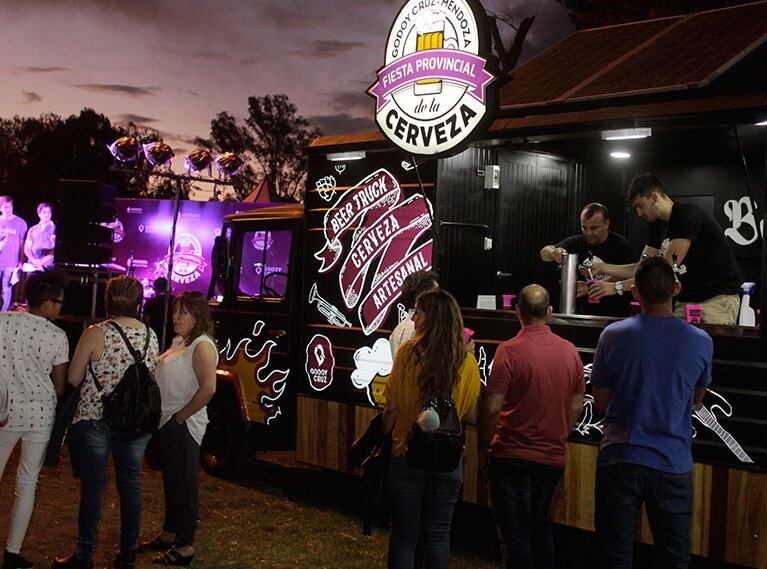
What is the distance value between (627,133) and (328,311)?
118 inches

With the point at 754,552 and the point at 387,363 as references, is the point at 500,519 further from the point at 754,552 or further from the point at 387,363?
the point at 387,363

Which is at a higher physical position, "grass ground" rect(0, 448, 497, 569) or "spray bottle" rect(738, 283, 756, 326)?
"spray bottle" rect(738, 283, 756, 326)

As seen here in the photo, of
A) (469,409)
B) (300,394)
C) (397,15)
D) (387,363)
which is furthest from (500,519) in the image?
(397,15)

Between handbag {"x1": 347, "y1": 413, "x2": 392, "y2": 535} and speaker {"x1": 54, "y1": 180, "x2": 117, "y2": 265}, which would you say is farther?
speaker {"x1": 54, "y1": 180, "x2": 117, "y2": 265}

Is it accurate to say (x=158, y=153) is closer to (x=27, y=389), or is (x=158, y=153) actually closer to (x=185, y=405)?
(x=185, y=405)

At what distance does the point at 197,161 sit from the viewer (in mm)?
15484

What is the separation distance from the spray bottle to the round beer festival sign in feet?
9.93

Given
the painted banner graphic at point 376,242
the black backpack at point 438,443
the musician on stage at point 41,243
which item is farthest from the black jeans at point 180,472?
the musician on stage at point 41,243

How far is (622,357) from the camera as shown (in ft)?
13.5

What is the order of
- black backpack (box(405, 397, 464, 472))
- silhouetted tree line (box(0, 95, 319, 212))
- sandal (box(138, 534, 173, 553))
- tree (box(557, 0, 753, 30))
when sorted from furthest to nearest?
silhouetted tree line (box(0, 95, 319, 212)), tree (box(557, 0, 753, 30)), sandal (box(138, 534, 173, 553)), black backpack (box(405, 397, 464, 472))

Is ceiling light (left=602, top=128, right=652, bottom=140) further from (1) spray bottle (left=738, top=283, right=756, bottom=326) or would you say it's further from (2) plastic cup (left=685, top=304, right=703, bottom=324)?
(1) spray bottle (left=738, top=283, right=756, bottom=326)

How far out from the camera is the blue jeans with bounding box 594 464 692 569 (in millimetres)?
3980

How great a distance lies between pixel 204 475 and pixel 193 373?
3.38m

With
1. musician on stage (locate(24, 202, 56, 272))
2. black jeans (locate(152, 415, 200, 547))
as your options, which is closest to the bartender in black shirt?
black jeans (locate(152, 415, 200, 547))
